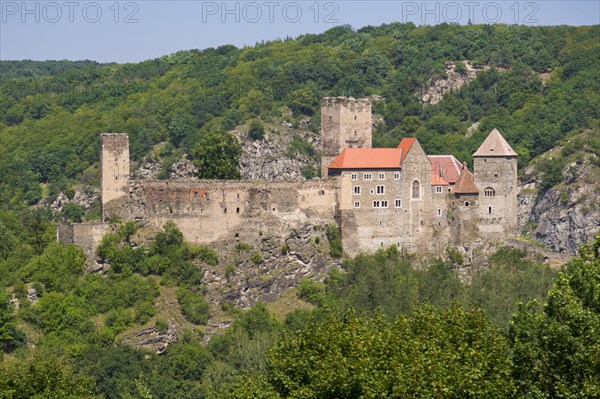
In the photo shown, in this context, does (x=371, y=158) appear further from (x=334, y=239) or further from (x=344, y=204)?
(x=334, y=239)

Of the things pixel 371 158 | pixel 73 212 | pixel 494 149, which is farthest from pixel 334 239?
pixel 73 212

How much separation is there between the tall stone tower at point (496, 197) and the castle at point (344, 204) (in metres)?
0.05

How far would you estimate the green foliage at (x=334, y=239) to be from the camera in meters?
88.4

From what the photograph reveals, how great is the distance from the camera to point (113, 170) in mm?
88188

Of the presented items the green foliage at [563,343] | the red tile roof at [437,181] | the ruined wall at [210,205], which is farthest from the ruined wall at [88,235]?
the green foliage at [563,343]

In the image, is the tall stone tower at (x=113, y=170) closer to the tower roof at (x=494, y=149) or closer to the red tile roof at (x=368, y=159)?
the red tile roof at (x=368, y=159)

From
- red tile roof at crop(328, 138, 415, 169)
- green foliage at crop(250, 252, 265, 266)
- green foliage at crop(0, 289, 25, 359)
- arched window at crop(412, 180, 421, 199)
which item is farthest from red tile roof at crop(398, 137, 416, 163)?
green foliage at crop(0, 289, 25, 359)

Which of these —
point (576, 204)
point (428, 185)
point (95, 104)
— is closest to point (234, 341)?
point (428, 185)

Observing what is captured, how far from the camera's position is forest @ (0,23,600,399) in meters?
54.4

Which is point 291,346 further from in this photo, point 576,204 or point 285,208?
point 576,204

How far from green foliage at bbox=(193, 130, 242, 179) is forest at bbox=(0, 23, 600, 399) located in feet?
0.65

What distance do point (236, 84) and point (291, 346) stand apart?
81.6 meters

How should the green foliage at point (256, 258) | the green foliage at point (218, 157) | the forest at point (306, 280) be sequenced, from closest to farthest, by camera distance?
the forest at point (306, 280), the green foliage at point (256, 258), the green foliage at point (218, 157)

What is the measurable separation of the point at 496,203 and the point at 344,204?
27.1 feet
